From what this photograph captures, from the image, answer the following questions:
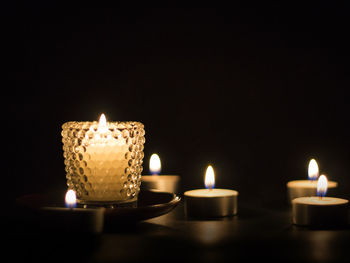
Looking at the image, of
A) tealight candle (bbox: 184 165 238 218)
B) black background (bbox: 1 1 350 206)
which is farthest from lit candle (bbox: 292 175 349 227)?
black background (bbox: 1 1 350 206)

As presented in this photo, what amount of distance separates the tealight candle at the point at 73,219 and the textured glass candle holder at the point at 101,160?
0.73 feet

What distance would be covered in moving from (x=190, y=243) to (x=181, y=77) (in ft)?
3.38

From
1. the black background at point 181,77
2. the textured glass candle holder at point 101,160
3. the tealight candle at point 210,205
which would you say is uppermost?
the black background at point 181,77

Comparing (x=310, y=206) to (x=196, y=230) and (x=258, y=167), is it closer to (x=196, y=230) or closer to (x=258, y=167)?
(x=196, y=230)

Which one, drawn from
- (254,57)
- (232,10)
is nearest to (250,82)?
(254,57)

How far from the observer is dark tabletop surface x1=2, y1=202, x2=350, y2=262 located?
3.47ft

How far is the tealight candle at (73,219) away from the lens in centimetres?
112

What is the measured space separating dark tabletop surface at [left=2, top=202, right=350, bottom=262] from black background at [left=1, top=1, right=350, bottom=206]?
723mm

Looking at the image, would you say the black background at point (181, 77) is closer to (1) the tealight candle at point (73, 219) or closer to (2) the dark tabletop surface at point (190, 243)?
(2) the dark tabletop surface at point (190, 243)

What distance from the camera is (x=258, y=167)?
2.12 meters

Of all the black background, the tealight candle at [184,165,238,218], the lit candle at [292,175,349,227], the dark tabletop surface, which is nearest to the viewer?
the dark tabletop surface

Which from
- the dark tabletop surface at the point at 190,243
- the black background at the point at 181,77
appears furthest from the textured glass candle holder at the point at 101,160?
the black background at the point at 181,77

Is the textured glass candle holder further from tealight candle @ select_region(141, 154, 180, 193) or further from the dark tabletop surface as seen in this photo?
tealight candle @ select_region(141, 154, 180, 193)

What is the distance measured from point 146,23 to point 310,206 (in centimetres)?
108
